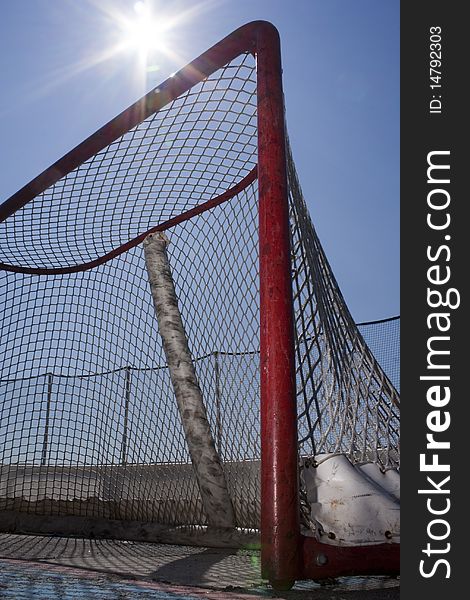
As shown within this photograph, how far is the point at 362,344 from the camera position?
107 inches

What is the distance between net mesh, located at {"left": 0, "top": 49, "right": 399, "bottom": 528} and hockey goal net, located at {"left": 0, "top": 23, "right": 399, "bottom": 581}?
1 centimetres

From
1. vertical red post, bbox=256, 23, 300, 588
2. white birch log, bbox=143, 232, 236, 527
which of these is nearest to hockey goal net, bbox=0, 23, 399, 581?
vertical red post, bbox=256, 23, 300, 588

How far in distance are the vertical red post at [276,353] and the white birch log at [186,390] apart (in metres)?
1.23

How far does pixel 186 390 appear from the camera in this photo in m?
3.15

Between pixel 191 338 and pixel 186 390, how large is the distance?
41 cm

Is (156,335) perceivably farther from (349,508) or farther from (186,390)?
(349,508)

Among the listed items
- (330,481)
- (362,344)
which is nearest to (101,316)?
(362,344)

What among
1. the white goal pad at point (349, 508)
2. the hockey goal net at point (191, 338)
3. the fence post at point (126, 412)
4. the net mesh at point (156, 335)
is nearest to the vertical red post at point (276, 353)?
the hockey goal net at point (191, 338)

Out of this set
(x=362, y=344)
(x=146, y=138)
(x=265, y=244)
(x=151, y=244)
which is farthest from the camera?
(x=151, y=244)

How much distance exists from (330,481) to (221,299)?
153 cm

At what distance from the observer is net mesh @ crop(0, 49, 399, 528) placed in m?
2.40

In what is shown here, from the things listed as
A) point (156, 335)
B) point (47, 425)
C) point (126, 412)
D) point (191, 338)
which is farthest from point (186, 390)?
point (47, 425)

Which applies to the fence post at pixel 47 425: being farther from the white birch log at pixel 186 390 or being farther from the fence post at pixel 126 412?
the white birch log at pixel 186 390

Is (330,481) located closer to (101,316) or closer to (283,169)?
(283,169)
